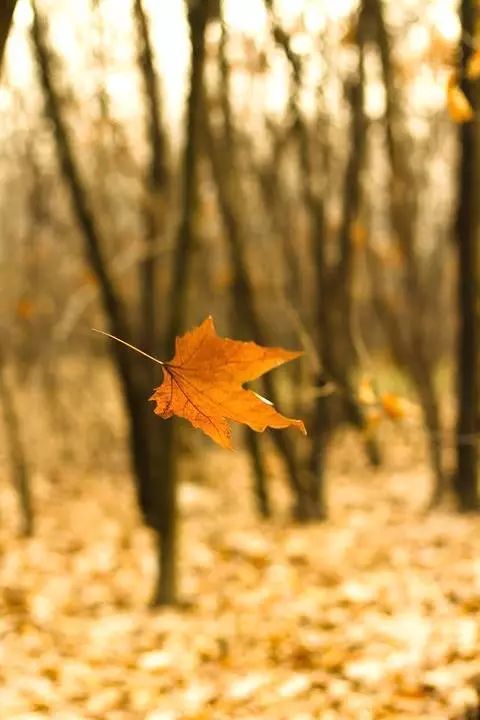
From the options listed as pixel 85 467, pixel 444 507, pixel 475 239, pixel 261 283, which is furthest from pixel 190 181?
pixel 85 467

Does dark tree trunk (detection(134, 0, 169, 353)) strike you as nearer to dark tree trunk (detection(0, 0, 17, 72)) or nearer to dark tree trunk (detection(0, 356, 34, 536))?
dark tree trunk (detection(0, 356, 34, 536))

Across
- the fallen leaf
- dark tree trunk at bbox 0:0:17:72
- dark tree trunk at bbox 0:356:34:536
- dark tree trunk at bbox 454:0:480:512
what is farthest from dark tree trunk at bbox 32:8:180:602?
dark tree trunk at bbox 0:0:17:72

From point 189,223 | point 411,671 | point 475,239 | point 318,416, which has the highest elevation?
point 475,239

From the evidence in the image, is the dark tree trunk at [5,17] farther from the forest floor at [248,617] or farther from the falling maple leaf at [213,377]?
the forest floor at [248,617]

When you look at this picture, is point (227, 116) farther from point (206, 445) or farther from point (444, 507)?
point (206, 445)

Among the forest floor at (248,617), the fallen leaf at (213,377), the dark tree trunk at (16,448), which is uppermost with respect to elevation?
the dark tree trunk at (16,448)

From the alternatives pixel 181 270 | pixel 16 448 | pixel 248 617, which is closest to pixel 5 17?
pixel 181 270

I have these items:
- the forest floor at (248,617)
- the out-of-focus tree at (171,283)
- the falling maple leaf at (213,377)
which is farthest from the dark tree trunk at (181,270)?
the falling maple leaf at (213,377)
